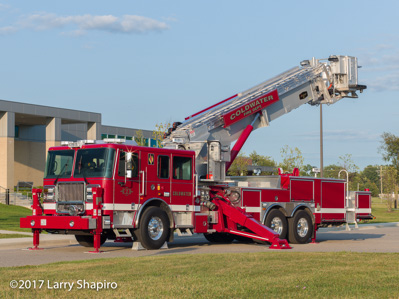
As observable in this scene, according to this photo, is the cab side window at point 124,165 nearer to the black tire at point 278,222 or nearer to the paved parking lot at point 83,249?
the paved parking lot at point 83,249

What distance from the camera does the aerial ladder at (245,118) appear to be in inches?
730

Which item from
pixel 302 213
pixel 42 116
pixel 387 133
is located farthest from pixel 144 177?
pixel 387 133

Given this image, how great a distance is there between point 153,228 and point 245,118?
16.2 feet

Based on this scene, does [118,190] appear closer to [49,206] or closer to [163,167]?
[163,167]

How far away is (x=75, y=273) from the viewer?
431 inches

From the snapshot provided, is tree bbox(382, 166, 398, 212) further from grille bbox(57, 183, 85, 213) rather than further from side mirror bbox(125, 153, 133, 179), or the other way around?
grille bbox(57, 183, 85, 213)

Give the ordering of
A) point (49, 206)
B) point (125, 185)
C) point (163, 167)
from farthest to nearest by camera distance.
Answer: point (163, 167) → point (49, 206) → point (125, 185)

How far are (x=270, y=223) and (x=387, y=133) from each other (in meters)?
54.7

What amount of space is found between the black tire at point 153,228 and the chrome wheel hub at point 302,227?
4.93 meters

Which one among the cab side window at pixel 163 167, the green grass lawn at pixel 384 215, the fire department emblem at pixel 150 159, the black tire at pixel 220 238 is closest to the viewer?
the fire department emblem at pixel 150 159

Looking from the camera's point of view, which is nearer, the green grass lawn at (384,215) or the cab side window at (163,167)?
the cab side window at (163,167)

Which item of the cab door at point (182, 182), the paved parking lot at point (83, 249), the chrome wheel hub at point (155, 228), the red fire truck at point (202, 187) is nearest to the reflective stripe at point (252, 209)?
the red fire truck at point (202, 187)

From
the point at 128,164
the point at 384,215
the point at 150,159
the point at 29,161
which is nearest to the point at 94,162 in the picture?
the point at 128,164

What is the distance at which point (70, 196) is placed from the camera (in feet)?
54.2
